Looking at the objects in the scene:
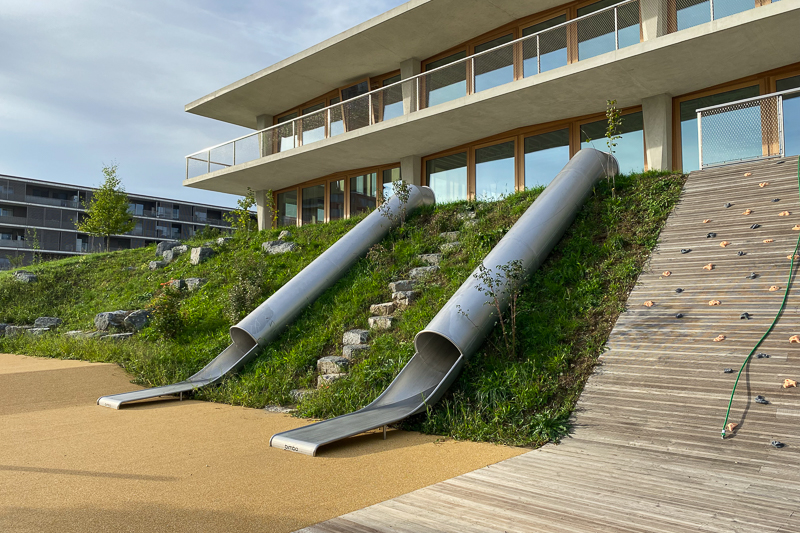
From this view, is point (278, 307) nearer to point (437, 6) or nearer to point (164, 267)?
point (164, 267)

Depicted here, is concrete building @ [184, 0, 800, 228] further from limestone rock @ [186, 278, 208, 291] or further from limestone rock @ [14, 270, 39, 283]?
limestone rock @ [14, 270, 39, 283]

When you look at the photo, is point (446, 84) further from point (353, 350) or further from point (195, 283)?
point (353, 350)

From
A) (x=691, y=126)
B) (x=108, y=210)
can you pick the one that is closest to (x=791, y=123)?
(x=691, y=126)

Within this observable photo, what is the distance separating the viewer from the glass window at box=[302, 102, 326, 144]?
19031mm

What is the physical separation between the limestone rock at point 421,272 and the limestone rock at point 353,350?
201cm

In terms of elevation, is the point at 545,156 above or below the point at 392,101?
→ below

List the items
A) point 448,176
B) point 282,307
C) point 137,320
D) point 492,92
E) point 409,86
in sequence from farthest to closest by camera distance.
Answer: point 448,176, point 409,86, point 492,92, point 137,320, point 282,307

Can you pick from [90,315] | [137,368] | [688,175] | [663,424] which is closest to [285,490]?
[663,424]

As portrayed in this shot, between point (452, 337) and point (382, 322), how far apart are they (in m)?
2.21

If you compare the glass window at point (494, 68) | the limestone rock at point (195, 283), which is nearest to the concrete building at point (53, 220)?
the limestone rock at point (195, 283)

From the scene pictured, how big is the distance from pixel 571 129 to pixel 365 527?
14252mm

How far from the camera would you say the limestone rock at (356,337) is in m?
8.19

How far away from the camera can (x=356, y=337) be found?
823 centimetres

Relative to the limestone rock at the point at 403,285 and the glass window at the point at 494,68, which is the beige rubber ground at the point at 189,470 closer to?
the limestone rock at the point at 403,285
